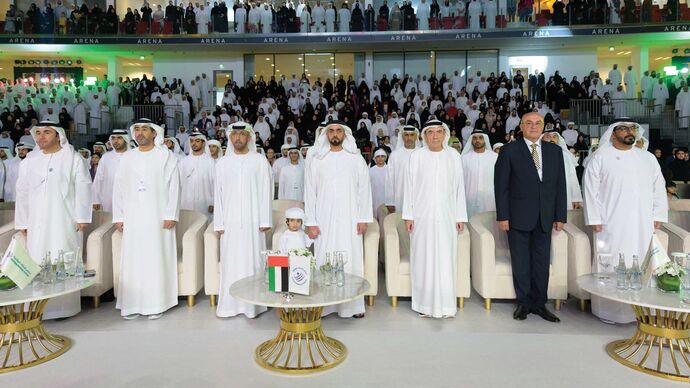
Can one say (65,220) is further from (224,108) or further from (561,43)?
(561,43)

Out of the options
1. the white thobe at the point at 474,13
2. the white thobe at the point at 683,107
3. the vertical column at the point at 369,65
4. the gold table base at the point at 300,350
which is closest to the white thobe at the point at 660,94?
the white thobe at the point at 683,107

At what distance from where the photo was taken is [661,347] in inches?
147

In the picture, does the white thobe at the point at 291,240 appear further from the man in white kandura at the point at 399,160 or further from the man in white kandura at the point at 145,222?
the man in white kandura at the point at 399,160

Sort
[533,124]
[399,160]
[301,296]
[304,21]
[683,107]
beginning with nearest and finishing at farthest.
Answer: [301,296], [533,124], [399,160], [683,107], [304,21]

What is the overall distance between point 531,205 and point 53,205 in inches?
176

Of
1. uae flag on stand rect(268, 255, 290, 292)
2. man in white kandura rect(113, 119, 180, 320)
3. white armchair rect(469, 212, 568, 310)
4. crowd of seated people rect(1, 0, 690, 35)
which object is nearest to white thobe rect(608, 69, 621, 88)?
crowd of seated people rect(1, 0, 690, 35)

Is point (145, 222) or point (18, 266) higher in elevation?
point (145, 222)

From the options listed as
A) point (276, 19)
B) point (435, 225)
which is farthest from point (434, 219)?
point (276, 19)

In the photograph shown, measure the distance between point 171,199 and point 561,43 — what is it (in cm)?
1963

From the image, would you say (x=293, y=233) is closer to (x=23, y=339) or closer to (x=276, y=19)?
(x=23, y=339)

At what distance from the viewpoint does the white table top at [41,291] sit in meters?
3.63

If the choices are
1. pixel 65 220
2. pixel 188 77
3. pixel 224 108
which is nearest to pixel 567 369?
pixel 65 220

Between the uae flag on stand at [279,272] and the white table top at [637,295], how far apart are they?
84.5 inches

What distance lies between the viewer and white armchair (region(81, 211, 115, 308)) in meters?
5.35
